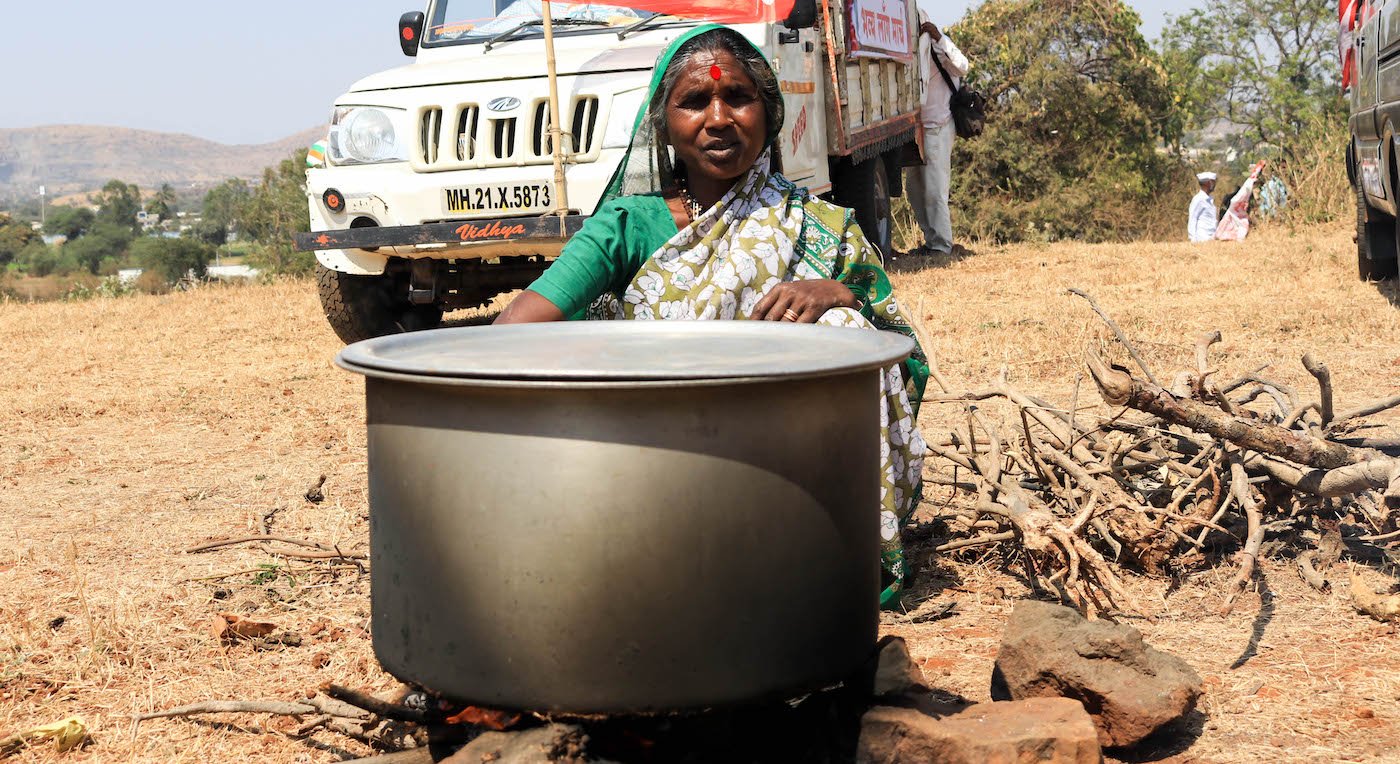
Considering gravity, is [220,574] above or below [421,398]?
below

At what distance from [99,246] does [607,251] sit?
53.6 meters

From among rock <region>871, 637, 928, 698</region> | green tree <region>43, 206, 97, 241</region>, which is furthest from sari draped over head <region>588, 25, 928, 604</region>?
green tree <region>43, 206, 97, 241</region>

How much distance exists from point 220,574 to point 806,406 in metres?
2.07

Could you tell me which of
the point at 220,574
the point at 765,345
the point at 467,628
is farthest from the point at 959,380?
the point at 467,628

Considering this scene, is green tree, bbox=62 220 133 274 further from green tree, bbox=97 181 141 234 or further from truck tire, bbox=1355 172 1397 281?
truck tire, bbox=1355 172 1397 281

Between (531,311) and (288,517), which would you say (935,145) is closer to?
(288,517)

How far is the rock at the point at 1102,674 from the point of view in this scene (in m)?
2.15

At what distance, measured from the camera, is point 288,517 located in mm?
3951

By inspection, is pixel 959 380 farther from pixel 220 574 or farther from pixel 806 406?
pixel 806 406

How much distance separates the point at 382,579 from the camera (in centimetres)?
191

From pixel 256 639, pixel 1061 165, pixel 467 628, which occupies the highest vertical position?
pixel 1061 165

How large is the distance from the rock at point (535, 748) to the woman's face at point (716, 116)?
1327 mm

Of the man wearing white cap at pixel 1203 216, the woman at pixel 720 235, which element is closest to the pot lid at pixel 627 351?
the woman at pixel 720 235

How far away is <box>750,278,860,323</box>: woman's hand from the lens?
2490mm
